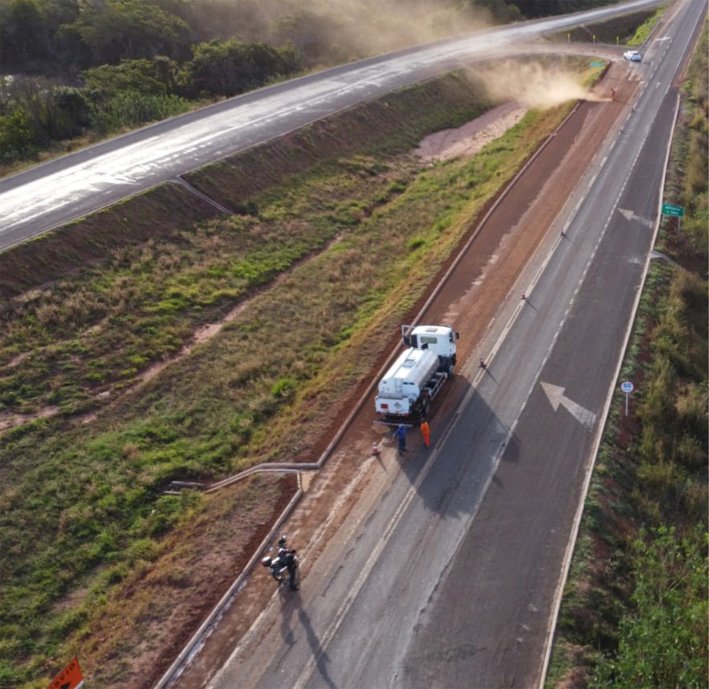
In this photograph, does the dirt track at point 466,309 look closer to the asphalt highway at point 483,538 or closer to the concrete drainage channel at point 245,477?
the concrete drainage channel at point 245,477

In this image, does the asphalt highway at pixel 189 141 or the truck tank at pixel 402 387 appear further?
the asphalt highway at pixel 189 141

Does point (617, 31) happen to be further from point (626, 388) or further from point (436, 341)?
point (626, 388)

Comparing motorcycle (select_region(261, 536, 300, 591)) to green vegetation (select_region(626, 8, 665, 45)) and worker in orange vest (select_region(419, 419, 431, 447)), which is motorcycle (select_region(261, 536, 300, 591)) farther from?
green vegetation (select_region(626, 8, 665, 45))

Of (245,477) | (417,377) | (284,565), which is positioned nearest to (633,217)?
(417,377)

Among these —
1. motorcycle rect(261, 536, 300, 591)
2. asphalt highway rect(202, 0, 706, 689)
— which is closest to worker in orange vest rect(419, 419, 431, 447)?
asphalt highway rect(202, 0, 706, 689)

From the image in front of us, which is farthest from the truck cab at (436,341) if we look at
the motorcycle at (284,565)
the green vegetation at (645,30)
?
the green vegetation at (645,30)

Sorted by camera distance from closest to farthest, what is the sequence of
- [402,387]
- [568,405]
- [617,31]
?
[402,387] < [568,405] < [617,31]
